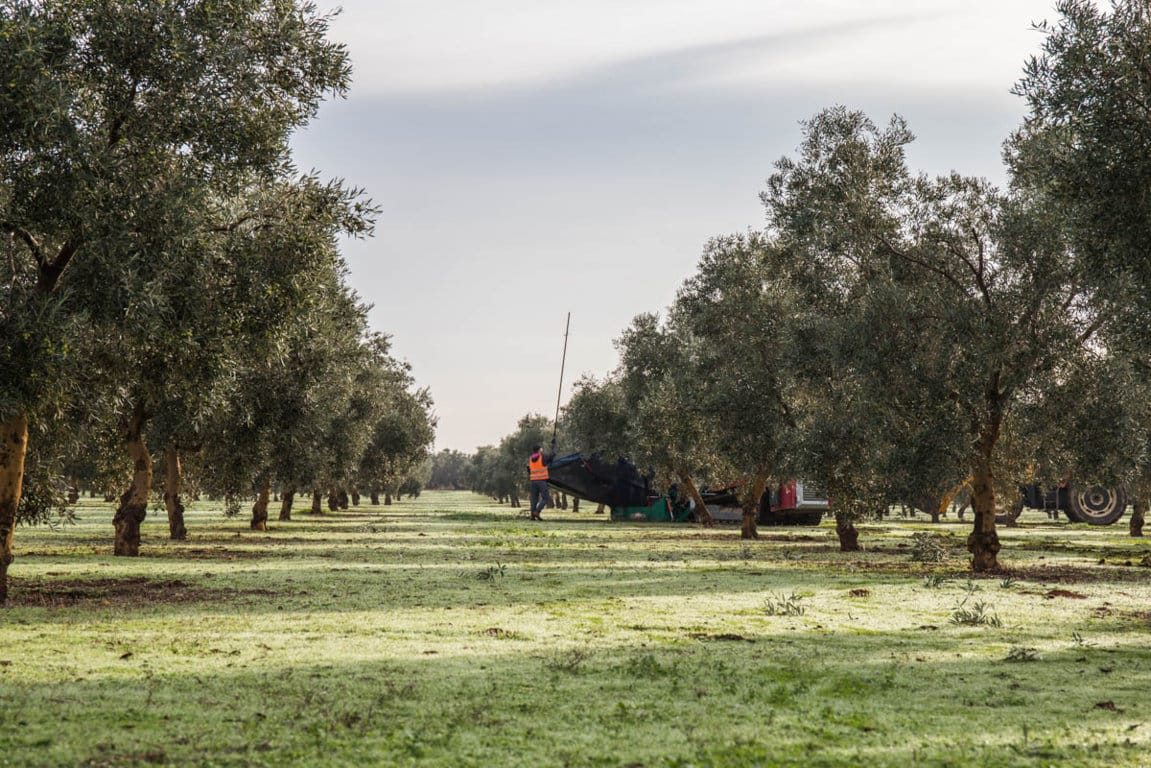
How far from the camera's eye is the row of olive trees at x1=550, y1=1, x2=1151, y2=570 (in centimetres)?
1617

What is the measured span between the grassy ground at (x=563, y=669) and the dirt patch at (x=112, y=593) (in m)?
0.13

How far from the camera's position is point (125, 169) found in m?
16.3

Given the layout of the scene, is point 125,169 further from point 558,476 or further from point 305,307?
point 558,476

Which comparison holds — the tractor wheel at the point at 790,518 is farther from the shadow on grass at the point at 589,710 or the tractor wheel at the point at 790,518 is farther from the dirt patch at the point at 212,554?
the shadow on grass at the point at 589,710

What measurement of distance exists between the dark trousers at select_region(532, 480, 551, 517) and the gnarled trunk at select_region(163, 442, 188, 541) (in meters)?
30.3

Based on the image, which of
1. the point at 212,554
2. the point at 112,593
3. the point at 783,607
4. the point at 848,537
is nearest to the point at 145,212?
the point at 112,593

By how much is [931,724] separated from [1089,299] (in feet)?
61.9

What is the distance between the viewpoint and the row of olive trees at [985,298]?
637 inches

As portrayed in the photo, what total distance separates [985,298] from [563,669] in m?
18.0

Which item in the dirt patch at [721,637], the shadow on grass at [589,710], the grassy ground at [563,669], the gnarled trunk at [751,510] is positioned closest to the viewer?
the shadow on grass at [589,710]

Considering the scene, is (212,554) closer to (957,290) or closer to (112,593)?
(112,593)

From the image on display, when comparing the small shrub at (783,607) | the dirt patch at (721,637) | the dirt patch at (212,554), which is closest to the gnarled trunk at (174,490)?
the dirt patch at (212,554)

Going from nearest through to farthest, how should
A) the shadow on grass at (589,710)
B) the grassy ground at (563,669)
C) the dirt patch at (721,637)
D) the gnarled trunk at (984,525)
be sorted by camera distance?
the shadow on grass at (589,710) → the grassy ground at (563,669) → the dirt patch at (721,637) → the gnarled trunk at (984,525)

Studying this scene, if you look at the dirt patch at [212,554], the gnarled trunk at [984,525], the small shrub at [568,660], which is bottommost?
the dirt patch at [212,554]
